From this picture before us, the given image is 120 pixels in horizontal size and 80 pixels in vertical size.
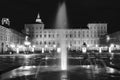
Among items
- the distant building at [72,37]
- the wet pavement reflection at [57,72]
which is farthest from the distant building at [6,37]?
the wet pavement reflection at [57,72]

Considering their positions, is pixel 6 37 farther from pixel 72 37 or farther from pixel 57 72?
pixel 57 72

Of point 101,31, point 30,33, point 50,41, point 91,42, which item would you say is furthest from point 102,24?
point 30,33

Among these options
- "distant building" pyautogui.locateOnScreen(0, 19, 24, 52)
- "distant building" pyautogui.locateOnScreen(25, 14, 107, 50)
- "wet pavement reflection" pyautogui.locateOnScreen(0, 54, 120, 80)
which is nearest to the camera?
"wet pavement reflection" pyautogui.locateOnScreen(0, 54, 120, 80)

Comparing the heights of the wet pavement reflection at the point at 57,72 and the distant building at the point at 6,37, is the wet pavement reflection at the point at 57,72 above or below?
below

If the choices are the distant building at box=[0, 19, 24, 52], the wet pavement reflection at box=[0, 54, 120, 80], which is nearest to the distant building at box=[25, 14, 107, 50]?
the distant building at box=[0, 19, 24, 52]

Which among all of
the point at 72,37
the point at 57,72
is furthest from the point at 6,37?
the point at 57,72

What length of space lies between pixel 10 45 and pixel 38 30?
58.1 m

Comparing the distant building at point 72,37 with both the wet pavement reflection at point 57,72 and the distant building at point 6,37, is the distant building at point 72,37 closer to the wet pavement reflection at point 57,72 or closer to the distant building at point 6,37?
the distant building at point 6,37

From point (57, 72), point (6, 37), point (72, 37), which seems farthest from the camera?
point (72, 37)

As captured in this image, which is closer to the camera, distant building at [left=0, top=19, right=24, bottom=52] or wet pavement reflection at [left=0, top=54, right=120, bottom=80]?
wet pavement reflection at [left=0, top=54, right=120, bottom=80]

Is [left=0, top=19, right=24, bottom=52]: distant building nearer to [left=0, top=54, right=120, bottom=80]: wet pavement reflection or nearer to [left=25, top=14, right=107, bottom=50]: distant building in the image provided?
[left=25, top=14, right=107, bottom=50]: distant building

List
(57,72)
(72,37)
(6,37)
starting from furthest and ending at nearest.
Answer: (72,37) → (6,37) → (57,72)

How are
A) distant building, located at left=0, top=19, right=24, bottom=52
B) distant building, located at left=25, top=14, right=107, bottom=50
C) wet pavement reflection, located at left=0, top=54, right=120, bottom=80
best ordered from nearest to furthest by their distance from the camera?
wet pavement reflection, located at left=0, top=54, right=120, bottom=80, distant building, located at left=0, top=19, right=24, bottom=52, distant building, located at left=25, top=14, right=107, bottom=50

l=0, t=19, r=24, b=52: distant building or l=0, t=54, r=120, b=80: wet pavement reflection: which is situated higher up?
l=0, t=19, r=24, b=52: distant building
